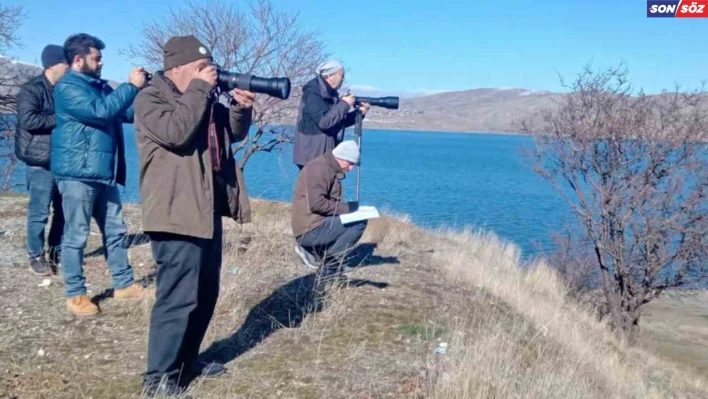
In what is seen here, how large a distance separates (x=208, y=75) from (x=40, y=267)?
3.57 metres

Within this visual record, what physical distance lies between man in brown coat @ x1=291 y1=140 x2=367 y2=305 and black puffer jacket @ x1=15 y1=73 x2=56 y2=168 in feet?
7.30

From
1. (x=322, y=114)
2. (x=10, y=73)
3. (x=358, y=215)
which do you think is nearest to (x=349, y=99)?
(x=322, y=114)

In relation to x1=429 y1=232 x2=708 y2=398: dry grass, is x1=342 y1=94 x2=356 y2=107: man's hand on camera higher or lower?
higher

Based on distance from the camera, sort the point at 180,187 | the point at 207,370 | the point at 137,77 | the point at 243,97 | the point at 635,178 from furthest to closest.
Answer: the point at 635,178 < the point at 137,77 < the point at 207,370 < the point at 243,97 < the point at 180,187

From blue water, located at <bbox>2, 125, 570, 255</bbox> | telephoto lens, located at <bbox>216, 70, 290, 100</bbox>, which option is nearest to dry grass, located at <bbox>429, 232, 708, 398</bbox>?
telephoto lens, located at <bbox>216, 70, 290, 100</bbox>

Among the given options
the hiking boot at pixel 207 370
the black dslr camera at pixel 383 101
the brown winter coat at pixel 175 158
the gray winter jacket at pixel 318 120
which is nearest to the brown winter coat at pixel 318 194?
the gray winter jacket at pixel 318 120

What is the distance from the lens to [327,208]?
20.5ft

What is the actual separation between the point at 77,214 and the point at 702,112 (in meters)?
9.77

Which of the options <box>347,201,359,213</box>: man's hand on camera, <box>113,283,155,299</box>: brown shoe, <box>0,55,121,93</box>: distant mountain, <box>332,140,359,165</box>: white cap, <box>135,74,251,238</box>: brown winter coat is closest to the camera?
<box>135,74,251,238</box>: brown winter coat

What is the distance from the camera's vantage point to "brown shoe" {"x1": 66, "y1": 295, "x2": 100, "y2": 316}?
5059mm

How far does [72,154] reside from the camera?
495cm

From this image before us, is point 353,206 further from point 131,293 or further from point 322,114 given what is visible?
point 131,293

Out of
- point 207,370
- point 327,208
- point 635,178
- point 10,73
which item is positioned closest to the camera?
point 207,370

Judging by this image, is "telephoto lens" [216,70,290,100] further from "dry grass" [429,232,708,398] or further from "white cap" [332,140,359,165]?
"white cap" [332,140,359,165]
